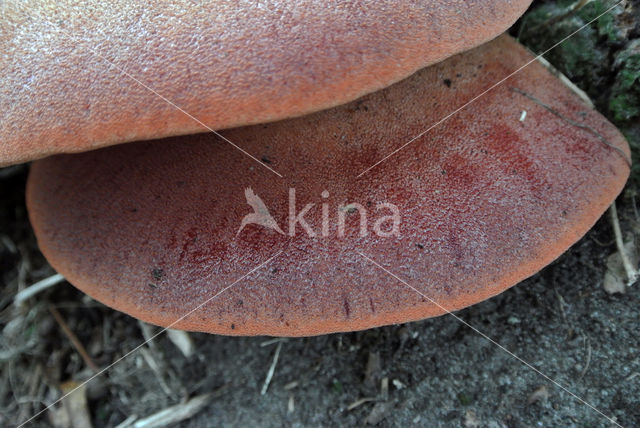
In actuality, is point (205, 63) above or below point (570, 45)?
above

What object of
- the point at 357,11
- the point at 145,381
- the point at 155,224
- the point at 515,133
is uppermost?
the point at 357,11

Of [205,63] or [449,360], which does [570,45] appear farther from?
[205,63]

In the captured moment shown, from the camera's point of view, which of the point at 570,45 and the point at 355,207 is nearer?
the point at 355,207

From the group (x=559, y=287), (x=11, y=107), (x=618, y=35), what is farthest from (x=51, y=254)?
(x=618, y=35)

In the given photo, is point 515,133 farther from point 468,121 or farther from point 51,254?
point 51,254

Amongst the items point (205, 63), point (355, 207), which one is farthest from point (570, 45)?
point (205, 63)

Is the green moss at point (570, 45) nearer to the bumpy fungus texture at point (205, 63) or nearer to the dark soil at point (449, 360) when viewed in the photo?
the dark soil at point (449, 360)

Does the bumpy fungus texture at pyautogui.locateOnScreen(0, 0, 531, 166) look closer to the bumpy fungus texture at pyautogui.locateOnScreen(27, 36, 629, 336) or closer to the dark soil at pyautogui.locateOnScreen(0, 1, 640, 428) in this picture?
the bumpy fungus texture at pyautogui.locateOnScreen(27, 36, 629, 336)
